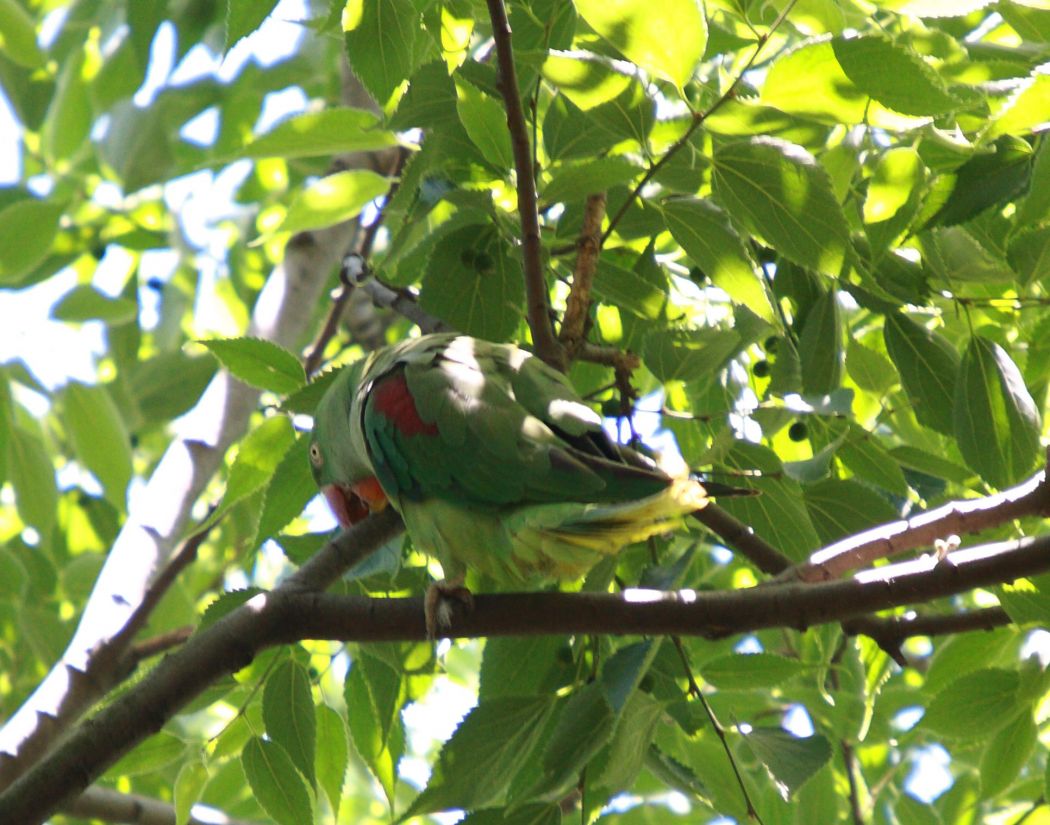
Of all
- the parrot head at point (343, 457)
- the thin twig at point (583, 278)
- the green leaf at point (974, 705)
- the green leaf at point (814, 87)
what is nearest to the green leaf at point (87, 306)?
the parrot head at point (343, 457)

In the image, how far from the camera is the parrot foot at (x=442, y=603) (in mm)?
1677

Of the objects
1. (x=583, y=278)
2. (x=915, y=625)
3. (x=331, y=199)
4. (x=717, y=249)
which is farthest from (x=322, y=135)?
(x=915, y=625)

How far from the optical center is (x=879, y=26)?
1951mm

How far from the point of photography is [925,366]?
199 centimetres

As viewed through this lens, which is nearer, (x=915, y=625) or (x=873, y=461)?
(x=915, y=625)

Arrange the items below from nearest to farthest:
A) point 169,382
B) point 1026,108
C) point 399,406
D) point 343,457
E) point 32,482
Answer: point 1026,108 → point 399,406 → point 343,457 → point 32,482 → point 169,382

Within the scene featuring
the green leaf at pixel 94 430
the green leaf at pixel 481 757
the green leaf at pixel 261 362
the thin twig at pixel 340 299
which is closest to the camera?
the green leaf at pixel 481 757

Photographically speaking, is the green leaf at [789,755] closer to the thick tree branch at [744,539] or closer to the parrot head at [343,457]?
the thick tree branch at [744,539]

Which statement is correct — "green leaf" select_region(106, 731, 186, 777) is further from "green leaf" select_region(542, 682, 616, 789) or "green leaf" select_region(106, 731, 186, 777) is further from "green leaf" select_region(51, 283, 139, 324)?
"green leaf" select_region(51, 283, 139, 324)

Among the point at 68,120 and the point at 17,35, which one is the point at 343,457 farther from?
the point at 68,120

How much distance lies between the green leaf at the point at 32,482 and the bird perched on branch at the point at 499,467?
3.47 ft

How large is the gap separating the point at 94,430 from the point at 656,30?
189 cm

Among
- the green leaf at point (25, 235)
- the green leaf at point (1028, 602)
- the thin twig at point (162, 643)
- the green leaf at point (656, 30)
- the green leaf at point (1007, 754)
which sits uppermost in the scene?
the green leaf at point (656, 30)

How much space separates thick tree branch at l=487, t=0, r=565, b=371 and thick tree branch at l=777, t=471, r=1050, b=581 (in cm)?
64
